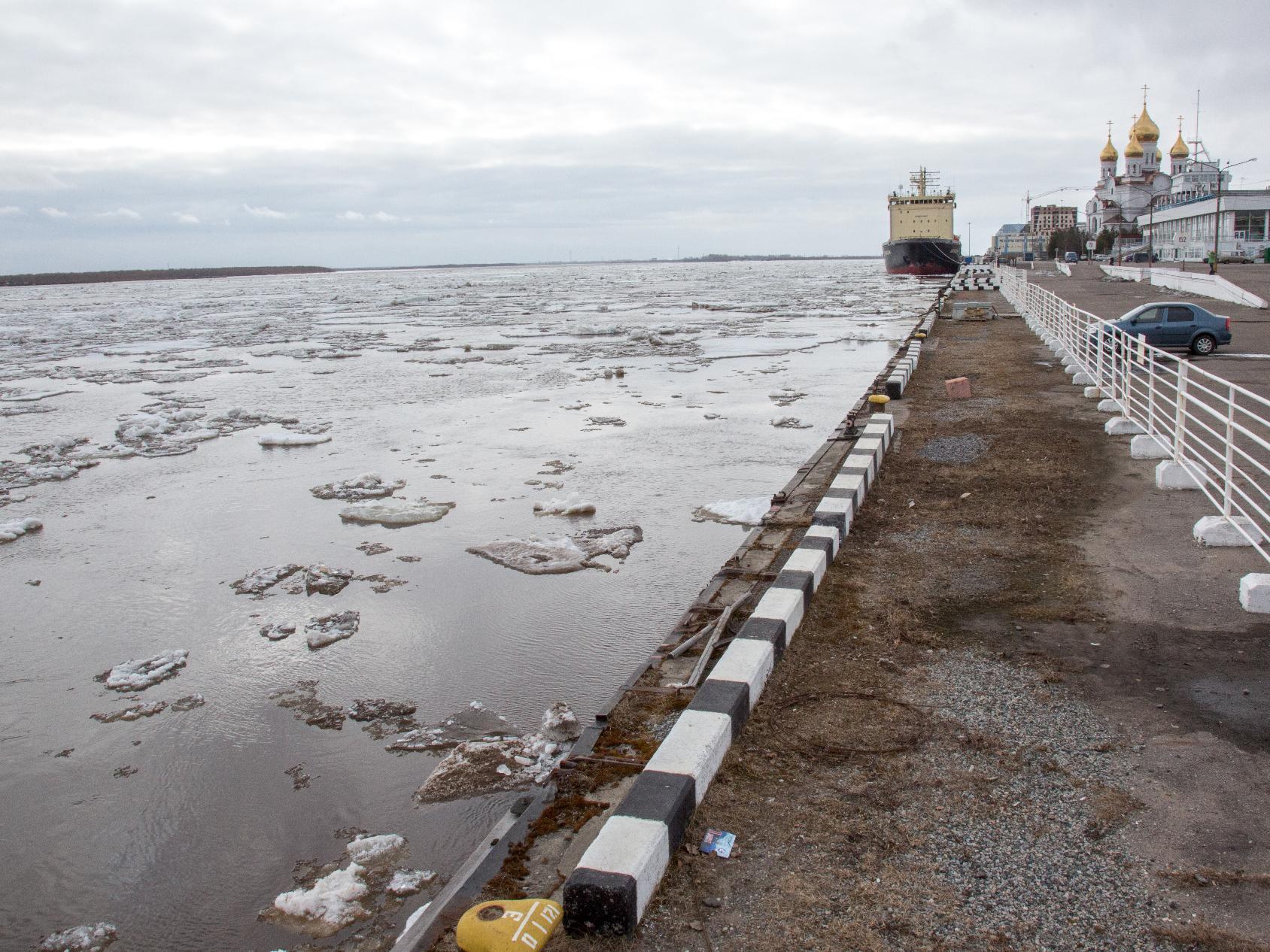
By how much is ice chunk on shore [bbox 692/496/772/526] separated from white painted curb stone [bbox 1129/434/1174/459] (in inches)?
135

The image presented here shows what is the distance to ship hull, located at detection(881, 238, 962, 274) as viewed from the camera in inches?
2867

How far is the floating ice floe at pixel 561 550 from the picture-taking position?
734cm

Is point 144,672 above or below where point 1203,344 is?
below

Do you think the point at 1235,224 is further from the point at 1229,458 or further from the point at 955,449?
the point at 1229,458

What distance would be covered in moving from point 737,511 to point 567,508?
155 cm

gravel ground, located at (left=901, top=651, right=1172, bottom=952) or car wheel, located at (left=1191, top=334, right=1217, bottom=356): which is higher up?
car wheel, located at (left=1191, top=334, right=1217, bottom=356)

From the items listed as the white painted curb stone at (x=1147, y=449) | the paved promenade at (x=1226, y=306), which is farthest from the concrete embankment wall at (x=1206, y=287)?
the white painted curb stone at (x=1147, y=449)

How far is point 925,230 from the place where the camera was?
74625mm

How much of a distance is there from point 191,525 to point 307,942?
6.23 metres

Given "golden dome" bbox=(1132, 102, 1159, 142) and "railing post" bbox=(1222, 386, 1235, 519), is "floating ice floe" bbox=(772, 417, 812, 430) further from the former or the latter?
"golden dome" bbox=(1132, 102, 1159, 142)

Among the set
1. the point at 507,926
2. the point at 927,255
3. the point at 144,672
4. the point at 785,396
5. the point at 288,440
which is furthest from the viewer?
the point at 927,255

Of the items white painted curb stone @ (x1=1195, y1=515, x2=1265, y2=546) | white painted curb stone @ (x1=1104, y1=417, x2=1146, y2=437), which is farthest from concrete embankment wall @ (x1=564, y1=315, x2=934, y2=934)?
white painted curb stone @ (x1=1104, y1=417, x2=1146, y2=437)

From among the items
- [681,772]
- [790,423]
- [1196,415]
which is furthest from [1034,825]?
[790,423]

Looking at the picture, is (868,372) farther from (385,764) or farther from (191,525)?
(385,764)
